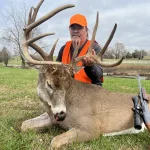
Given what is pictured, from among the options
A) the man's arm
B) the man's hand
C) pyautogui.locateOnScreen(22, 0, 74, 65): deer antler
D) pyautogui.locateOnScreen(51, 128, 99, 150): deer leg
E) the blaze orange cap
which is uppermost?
the blaze orange cap

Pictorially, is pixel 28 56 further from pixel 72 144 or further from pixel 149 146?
pixel 149 146

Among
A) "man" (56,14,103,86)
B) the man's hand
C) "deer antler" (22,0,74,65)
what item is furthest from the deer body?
"man" (56,14,103,86)

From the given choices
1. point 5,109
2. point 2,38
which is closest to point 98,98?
point 5,109

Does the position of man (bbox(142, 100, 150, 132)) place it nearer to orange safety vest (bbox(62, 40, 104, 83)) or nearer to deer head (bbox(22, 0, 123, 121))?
deer head (bbox(22, 0, 123, 121))

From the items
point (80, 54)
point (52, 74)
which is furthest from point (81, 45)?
point (52, 74)

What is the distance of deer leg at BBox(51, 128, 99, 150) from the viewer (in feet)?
16.0

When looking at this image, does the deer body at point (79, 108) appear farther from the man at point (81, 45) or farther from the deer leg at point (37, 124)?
the man at point (81, 45)

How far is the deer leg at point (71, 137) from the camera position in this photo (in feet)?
16.0

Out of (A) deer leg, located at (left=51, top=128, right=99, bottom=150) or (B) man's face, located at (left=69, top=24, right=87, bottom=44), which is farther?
(B) man's face, located at (left=69, top=24, right=87, bottom=44)

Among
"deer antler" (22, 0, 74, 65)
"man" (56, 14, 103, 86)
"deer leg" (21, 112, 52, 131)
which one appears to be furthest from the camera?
"man" (56, 14, 103, 86)

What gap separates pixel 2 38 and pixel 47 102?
5772cm

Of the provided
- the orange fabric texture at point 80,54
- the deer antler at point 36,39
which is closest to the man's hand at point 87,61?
the deer antler at point 36,39

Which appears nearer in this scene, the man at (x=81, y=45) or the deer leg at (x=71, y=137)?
the deer leg at (x=71, y=137)

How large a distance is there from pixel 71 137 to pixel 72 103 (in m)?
0.76
